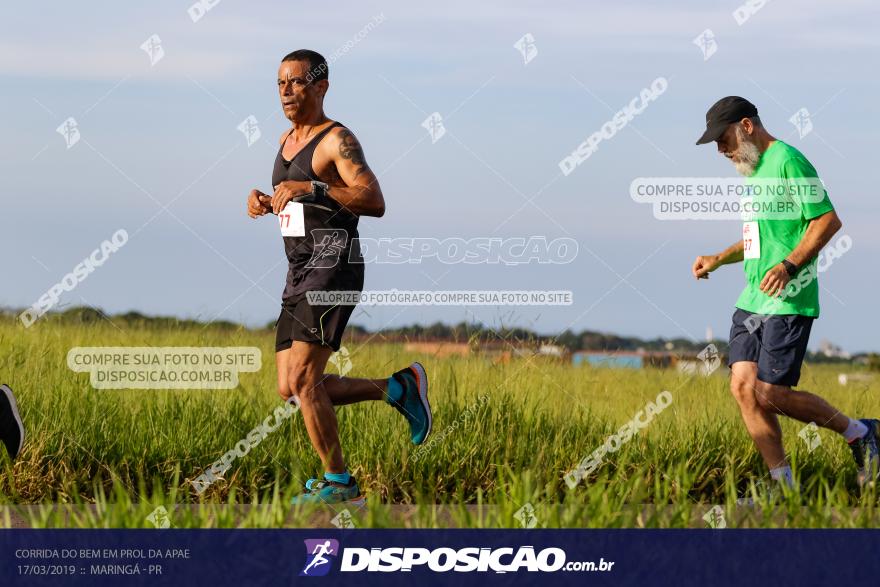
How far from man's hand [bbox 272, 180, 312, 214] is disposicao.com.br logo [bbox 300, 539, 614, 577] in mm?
2027

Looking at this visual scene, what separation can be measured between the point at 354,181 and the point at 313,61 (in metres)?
0.84

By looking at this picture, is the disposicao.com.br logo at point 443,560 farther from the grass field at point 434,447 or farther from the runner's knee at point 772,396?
the runner's knee at point 772,396

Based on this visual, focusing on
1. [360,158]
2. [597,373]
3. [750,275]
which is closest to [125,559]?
[360,158]

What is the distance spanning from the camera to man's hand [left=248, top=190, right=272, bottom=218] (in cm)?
667

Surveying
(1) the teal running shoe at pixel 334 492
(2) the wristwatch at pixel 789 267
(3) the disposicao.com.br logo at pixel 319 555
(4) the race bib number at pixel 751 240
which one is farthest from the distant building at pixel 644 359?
(3) the disposicao.com.br logo at pixel 319 555

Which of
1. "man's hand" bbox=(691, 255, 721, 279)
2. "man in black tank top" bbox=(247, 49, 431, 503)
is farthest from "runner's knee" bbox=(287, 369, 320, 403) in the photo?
"man's hand" bbox=(691, 255, 721, 279)

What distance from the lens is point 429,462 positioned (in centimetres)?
706

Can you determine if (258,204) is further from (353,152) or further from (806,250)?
(806,250)

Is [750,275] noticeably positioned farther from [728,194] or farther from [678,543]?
[678,543]

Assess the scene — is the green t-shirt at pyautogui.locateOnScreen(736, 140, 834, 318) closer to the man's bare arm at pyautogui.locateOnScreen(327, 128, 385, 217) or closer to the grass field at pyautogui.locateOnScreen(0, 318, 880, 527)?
the grass field at pyautogui.locateOnScreen(0, 318, 880, 527)

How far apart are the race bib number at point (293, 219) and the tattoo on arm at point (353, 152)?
39 cm

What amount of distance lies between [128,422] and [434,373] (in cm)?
209

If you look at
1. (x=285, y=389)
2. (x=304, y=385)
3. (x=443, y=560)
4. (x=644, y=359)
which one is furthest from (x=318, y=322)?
(x=644, y=359)

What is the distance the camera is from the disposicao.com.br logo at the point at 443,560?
5332 mm
